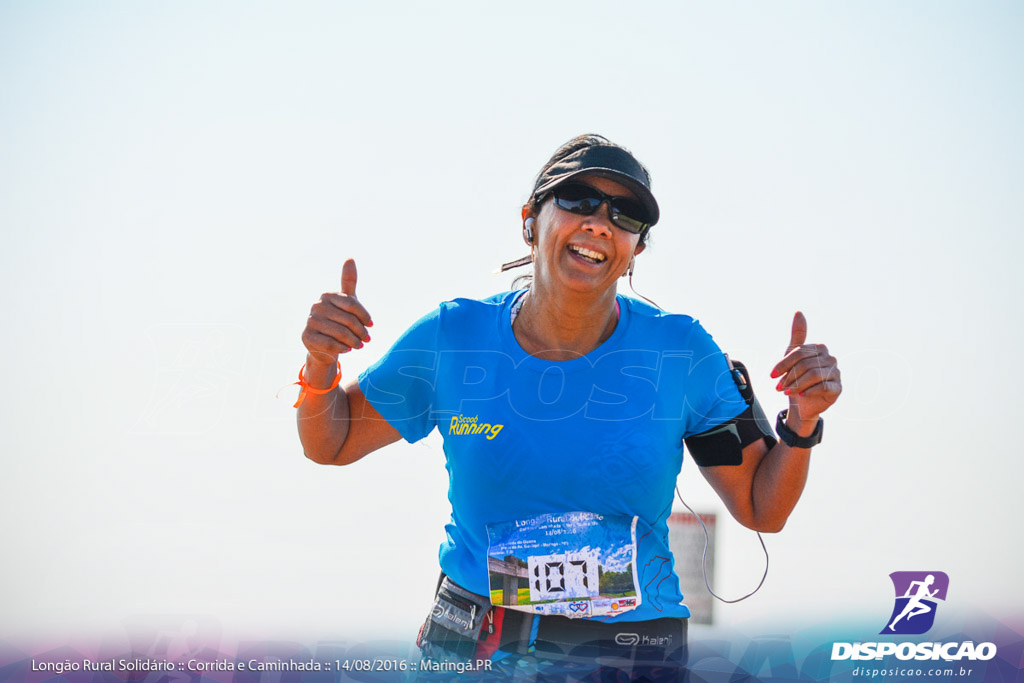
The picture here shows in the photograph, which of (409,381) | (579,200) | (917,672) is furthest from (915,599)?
(409,381)

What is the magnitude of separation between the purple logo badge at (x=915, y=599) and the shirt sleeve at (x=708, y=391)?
1.47m

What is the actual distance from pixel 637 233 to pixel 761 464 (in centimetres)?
91

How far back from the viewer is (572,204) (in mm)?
2615

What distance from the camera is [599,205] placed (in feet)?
8.52

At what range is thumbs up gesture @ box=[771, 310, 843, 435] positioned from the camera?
7.43ft

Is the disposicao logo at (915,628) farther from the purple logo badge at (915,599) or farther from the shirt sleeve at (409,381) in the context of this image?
the shirt sleeve at (409,381)

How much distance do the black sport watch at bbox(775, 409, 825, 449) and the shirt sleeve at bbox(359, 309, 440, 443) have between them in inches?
45.8

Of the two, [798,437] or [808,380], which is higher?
[808,380]

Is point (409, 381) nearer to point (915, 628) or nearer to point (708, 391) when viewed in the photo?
point (708, 391)

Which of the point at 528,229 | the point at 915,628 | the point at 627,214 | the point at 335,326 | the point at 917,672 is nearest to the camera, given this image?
the point at 335,326

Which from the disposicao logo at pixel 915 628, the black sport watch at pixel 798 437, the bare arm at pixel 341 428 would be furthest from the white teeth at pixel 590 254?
the disposicao logo at pixel 915 628

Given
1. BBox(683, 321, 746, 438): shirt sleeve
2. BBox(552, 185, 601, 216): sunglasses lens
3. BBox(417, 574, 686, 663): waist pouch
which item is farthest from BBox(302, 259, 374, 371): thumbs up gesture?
BBox(683, 321, 746, 438): shirt sleeve

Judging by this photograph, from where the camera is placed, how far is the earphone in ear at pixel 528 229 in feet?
9.41

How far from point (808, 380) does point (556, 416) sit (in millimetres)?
773
